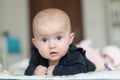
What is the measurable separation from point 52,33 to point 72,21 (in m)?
3.43

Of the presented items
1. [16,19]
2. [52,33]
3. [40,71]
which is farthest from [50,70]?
[16,19]

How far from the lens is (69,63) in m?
0.93

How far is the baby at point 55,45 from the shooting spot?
873 millimetres

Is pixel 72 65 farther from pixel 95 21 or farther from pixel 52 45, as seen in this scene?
pixel 95 21

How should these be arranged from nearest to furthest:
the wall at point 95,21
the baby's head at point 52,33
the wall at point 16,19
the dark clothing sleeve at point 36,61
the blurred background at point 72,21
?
1. the baby's head at point 52,33
2. the dark clothing sleeve at point 36,61
3. the blurred background at point 72,21
4. the wall at point 95,21
5. the wall at point 16,19

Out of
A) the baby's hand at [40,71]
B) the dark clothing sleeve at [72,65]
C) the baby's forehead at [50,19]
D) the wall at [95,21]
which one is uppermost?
the baby's forehead at [50,19]

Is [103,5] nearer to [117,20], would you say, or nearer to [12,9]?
[117,20]

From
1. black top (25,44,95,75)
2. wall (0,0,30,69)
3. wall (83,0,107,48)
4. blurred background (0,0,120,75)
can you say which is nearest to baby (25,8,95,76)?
black top (25,44,95,75)

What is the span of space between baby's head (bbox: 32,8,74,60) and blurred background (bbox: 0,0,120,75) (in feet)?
9.82

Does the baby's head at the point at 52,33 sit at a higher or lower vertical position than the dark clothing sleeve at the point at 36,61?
higher

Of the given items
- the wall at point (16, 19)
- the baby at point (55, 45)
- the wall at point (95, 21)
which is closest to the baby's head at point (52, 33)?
the baby at point (55, 45)

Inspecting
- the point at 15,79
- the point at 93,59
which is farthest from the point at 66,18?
the point at 93,59

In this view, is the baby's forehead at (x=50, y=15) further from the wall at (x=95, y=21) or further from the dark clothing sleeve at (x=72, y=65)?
the wall at (x=95, y=21)

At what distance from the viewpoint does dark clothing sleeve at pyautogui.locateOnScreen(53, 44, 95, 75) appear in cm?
90
